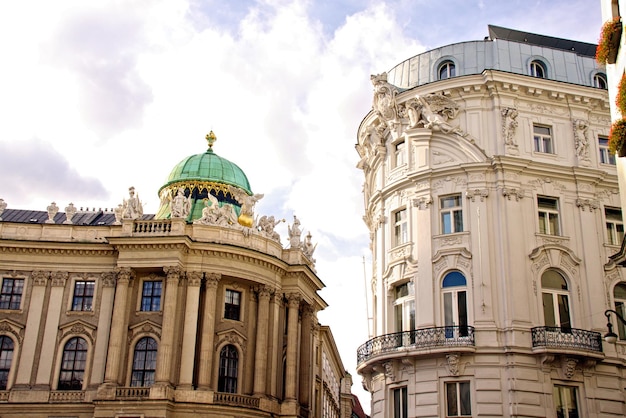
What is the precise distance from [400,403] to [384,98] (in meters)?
14.9

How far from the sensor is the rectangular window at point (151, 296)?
165 ft

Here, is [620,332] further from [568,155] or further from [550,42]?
[550,42]

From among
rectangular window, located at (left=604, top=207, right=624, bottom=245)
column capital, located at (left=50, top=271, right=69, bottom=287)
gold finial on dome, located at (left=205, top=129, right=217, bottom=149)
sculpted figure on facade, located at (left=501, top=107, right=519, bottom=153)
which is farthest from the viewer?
gold finial on dome, located at (left=205, top=129, right=217, bottom=149)

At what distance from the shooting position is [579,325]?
32750mm

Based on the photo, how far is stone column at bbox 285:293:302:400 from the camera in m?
52.1

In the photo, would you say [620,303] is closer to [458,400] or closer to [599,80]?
[458,400]

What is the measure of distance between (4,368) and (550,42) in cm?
3883

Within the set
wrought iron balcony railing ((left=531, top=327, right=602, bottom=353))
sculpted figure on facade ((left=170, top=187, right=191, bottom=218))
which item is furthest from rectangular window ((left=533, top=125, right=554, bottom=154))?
sculpted figure on facade ((left=170, top=187, right=191, bottom=218))

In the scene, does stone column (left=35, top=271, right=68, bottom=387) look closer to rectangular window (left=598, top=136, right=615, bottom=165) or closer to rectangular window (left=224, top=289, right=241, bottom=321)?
rectangular window (left=224, top=289, right=241, bottom=321)

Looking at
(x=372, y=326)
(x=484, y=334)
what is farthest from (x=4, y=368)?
(x=484, y=334)

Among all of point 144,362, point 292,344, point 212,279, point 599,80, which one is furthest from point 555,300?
point 144,362

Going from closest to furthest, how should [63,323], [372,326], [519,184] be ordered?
[519,184] → [372,326] → [63,323]

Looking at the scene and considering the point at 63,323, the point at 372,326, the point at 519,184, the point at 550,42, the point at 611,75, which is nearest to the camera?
the point at 611,75

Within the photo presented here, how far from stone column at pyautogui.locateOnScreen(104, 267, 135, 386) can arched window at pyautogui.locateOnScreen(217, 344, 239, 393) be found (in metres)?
6.57
